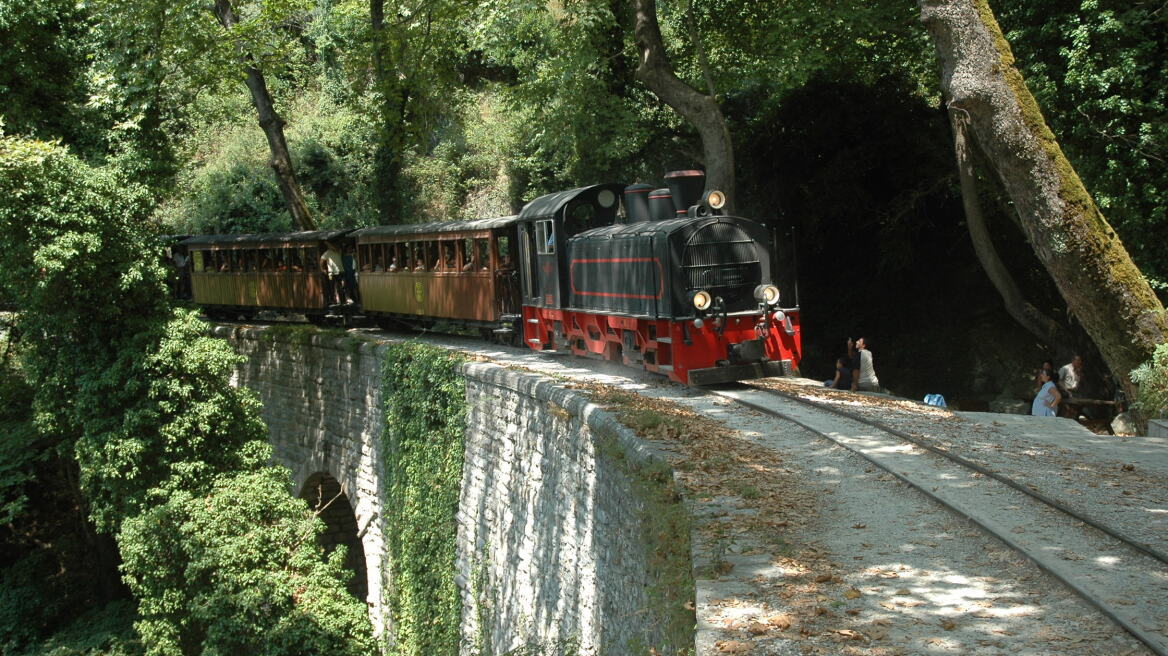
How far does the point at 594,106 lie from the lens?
2136cm

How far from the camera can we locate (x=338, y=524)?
19.6 meters

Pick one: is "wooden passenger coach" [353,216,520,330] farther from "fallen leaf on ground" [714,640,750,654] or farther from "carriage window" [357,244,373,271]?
"fallen leaf on ground" [714,640,750,654]

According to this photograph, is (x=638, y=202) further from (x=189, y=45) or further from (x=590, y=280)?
(x=189, y=45)

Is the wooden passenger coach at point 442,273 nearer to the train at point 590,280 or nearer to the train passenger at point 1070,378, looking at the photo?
the train at point 590,280

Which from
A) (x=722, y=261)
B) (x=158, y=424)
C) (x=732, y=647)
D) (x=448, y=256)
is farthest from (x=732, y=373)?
(x=158, y=424)

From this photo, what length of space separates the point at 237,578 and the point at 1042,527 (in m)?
11.4

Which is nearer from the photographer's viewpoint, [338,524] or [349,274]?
[338,524]

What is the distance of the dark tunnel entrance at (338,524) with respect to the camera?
19172mm

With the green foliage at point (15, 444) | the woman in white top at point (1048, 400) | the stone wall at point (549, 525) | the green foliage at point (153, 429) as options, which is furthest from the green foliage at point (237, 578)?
the woman in white top at point (1048, 400)

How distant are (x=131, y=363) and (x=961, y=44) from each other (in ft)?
40.7

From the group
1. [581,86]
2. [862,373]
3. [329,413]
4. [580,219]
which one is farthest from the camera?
[581,86]

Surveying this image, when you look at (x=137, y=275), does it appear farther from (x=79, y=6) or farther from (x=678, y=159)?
(x=678, y=159)

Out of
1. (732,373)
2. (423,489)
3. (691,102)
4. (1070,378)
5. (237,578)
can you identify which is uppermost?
(691,102)

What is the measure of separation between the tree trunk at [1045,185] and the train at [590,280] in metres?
3.15
